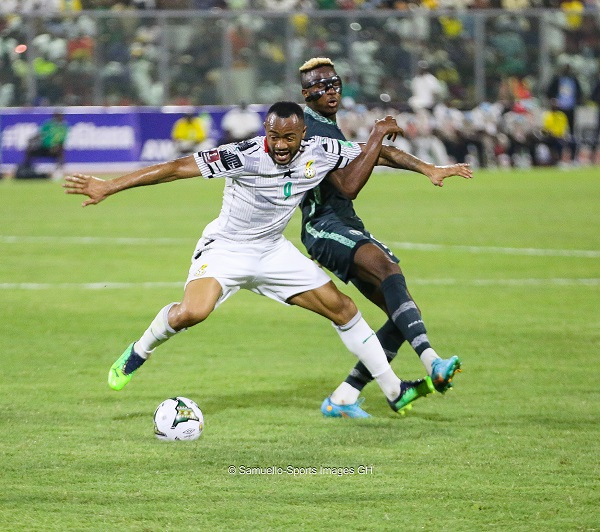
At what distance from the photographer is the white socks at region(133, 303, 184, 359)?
6703 millimetres

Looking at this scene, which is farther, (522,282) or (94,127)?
(94,127)

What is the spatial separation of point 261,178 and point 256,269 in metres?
0.54

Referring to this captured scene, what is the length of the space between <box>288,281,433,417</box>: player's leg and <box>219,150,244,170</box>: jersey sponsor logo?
0.88 metres

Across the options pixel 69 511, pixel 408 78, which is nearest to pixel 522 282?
pixel 69 511

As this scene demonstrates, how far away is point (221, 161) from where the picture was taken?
6543mm

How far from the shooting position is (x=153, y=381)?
807 centimetres

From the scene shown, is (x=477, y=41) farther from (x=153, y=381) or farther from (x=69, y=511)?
(x=69, y=511)

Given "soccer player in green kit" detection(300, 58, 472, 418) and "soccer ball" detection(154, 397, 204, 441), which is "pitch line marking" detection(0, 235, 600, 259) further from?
"soccer ball" detection(154, 397, 204, 441)

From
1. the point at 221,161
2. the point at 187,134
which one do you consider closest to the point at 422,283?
the point at 221,161

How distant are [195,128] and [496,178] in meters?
7.48

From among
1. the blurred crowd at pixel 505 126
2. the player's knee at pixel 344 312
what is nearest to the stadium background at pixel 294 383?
the player's knee at pixel 344 312

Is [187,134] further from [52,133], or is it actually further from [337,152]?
[337,152]

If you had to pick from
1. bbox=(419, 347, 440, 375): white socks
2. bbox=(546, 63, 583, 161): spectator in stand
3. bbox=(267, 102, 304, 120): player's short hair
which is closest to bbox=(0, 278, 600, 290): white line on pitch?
bbox=(267, 102, 304, 120): player's short hair

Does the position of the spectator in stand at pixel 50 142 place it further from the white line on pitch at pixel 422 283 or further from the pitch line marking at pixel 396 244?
the white line on pitch at pixel 422 283
